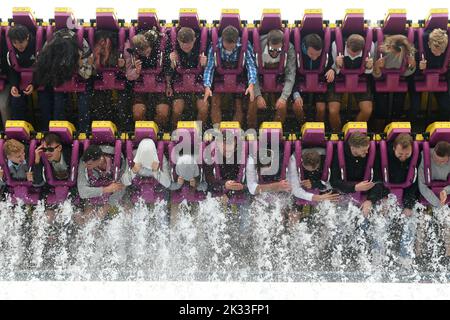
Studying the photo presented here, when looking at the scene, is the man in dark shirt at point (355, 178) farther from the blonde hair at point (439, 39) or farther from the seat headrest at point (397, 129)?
the blonde hair at point (439, 39)

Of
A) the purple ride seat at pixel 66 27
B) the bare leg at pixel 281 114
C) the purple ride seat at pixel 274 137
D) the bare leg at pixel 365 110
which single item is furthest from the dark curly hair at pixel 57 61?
the bare leg at pixel 365 110

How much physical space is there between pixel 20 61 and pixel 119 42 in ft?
2.01

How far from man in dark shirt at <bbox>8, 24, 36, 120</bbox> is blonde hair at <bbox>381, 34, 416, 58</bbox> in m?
2.12

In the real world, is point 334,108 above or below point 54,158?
above

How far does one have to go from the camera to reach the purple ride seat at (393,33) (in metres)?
6.67

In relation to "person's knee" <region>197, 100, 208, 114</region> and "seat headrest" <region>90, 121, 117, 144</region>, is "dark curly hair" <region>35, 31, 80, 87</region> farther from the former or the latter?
"person's knee" <region>197, 100, 208, 114</region>

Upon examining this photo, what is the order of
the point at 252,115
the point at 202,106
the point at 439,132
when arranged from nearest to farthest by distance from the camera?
the point at 439,132, the point at 202,106, the point at 252,115

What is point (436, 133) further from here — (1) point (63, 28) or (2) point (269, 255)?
(1) point (63, 28)

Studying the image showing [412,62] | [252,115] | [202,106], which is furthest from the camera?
[252,115]

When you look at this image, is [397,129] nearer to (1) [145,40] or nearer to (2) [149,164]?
(2) [149,164]

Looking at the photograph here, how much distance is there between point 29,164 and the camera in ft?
21.5

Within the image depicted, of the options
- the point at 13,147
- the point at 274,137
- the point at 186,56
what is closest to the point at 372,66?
the point at 274,137

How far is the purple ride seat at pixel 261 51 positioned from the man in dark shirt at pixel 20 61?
53.5 inches

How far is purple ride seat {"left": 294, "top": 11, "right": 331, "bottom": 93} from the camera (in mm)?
6684
